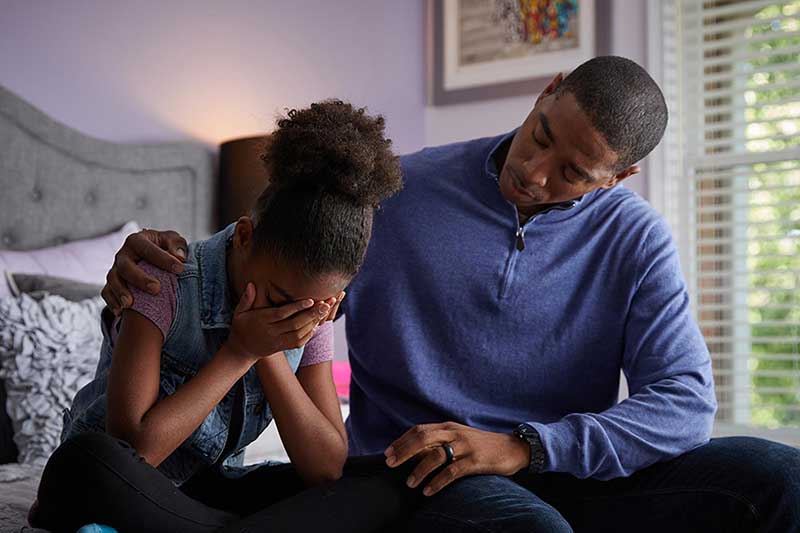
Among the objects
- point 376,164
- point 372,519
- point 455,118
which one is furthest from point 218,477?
Answer: point 455,118

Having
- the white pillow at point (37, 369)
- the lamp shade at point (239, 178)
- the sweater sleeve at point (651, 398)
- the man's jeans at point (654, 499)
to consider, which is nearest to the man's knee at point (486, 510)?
the man's jeans at point (654, 499)

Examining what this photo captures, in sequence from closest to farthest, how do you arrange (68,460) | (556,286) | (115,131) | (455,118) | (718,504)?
(68,460) → (718,504) → (556,286) → (115,131) → (455,118)

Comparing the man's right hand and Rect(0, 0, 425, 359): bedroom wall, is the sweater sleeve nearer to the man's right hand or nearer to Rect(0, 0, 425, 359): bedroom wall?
the man's right hand

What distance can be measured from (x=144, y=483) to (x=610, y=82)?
95cm

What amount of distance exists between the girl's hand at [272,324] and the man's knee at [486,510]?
11.7 inches

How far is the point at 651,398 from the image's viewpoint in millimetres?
1486

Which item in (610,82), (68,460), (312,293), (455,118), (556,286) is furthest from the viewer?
(455,118)

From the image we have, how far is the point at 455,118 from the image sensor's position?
12.2ft

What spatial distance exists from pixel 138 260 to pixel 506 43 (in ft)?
8.32

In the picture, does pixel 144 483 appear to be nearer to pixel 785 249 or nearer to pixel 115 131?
pixel 115 131

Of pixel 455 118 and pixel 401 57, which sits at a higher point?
pixel 401 57

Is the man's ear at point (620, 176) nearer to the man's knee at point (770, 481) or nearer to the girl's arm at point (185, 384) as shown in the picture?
the man's knee at point (770, 481)

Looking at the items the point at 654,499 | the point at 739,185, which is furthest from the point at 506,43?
the point at 654,499

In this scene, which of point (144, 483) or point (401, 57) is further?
point (401, 57)
